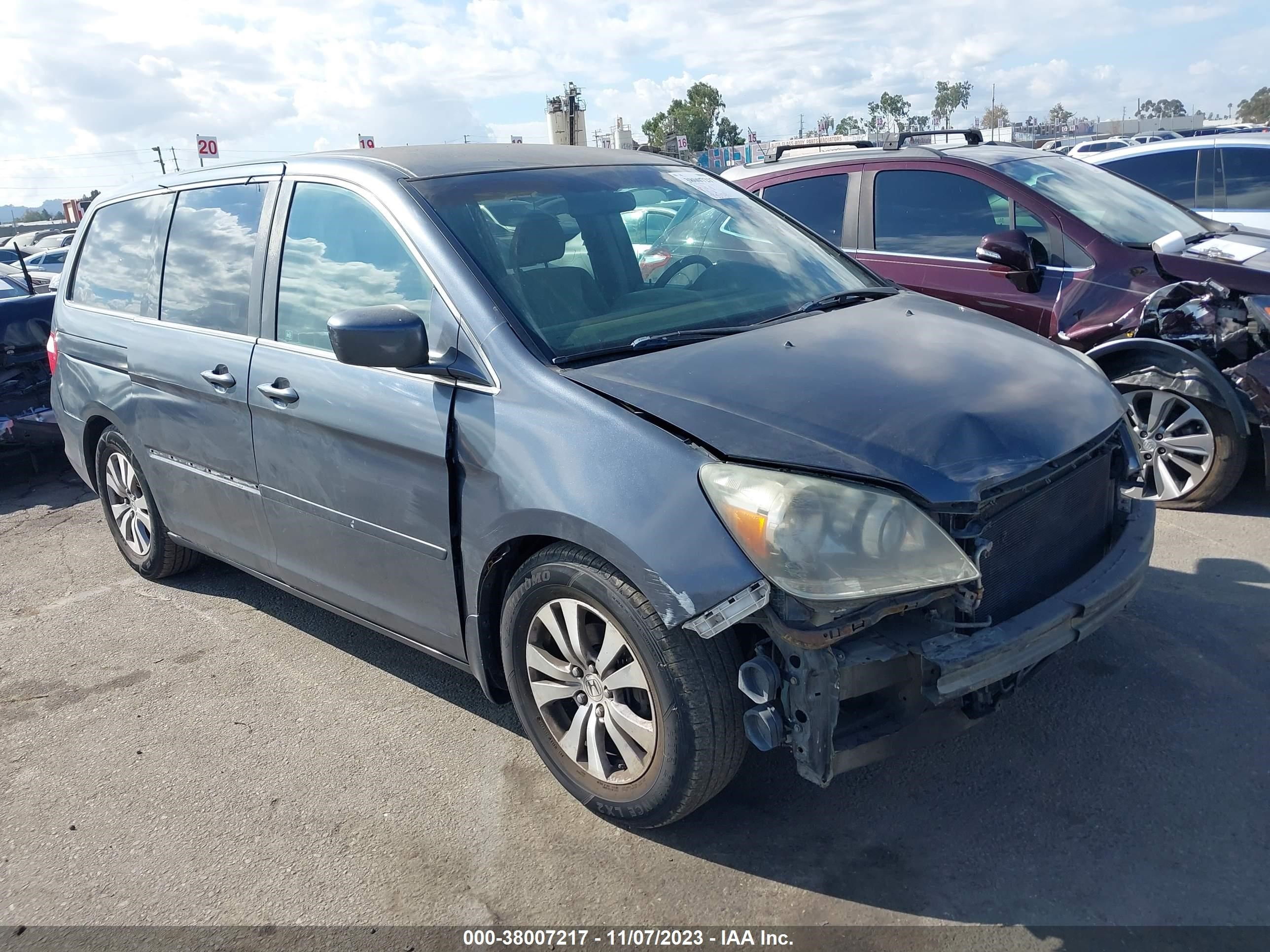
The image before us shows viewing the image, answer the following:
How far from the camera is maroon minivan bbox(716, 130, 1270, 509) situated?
501 centimetres

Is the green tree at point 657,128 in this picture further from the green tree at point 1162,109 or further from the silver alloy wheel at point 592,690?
the silver alloy wheel at point 592,690

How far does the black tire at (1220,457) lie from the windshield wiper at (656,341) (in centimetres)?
288

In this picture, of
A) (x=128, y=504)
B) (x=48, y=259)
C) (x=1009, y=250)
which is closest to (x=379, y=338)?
(x=128, y=504)

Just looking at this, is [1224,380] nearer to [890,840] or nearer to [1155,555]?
[1155,555]

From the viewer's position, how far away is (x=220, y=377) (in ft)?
12.8

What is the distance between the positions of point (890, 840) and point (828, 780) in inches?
19.4

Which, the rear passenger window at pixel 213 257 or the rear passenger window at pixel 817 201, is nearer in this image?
the rear passenger window at pixel 213 257

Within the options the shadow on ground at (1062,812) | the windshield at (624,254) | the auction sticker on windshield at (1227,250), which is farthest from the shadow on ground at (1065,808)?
the auction sticker on windshield at (1227,250)

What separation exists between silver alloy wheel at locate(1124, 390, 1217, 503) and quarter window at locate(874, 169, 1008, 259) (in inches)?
51.5

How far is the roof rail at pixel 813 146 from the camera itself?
6.83 metres

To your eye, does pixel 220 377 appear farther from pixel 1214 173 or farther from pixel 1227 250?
pixel 1214 173

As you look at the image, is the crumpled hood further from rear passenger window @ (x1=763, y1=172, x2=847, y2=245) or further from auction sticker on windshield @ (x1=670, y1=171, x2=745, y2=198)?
rear passenger window @ (x1=763, y1=172, x2=847, y2=245)

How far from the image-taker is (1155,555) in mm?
4648

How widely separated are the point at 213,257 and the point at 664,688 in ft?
8.98
